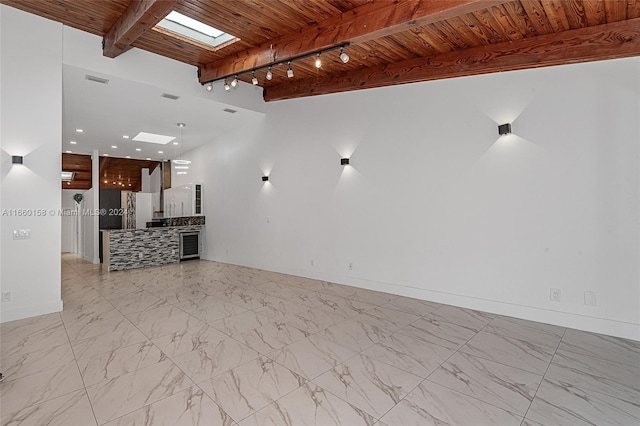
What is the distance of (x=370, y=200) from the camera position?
519 centimetres

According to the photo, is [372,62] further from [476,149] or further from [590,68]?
[590,68]

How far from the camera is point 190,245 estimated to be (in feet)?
28.3

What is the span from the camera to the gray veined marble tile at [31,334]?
3.06m

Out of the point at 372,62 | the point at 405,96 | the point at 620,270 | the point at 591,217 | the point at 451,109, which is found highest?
the point at 372,62

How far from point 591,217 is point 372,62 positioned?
350 cm

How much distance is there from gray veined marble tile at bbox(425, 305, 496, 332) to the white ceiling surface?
5177 mm

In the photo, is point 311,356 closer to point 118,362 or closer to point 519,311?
point 118,362

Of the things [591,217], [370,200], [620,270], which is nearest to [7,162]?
[370,200]

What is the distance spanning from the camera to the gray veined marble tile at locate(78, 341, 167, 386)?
2.54 metres

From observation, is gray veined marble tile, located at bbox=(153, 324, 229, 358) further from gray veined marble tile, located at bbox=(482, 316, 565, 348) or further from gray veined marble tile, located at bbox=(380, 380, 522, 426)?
gray veined marble tile, located at bbox=(482, 316, 565, 348)

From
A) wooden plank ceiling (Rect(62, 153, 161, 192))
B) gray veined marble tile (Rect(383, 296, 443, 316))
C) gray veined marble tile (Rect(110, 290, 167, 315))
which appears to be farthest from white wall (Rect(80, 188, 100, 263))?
gray veined marble tile (Rect(383, 296, 443, 316))

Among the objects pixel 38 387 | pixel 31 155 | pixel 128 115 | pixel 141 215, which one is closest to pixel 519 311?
pixel 38 387

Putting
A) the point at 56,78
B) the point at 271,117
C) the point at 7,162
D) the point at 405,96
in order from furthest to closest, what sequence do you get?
the point at 271,117, the point at 405,96, the point at 56,78, the point at 7,162

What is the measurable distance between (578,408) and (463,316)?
5.86 ft
